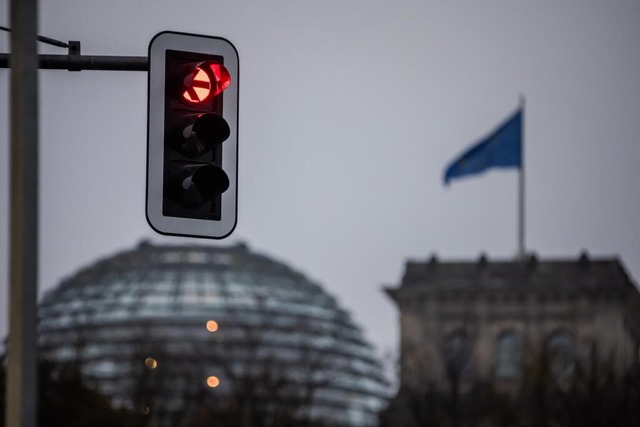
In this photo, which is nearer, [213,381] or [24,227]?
[24,227]

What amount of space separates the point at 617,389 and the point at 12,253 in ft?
232

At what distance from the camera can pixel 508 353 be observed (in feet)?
457

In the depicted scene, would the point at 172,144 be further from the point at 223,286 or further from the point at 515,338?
the point at 223,286

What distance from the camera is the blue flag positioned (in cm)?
10994

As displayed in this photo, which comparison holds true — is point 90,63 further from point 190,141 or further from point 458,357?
point 458,357

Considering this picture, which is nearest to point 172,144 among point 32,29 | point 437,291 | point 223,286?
point 32,29

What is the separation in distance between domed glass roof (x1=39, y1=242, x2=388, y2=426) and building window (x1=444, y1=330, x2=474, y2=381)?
17.5 ft

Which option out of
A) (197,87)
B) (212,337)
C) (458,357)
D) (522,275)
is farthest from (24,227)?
(522,275)

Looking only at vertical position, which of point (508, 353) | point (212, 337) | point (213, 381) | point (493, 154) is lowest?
point (508, 353)

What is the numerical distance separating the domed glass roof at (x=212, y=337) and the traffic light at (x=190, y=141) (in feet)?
215

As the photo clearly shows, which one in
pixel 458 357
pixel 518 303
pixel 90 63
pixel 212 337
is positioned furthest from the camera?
pixel 518 303

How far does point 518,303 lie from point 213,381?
3686 centimetres

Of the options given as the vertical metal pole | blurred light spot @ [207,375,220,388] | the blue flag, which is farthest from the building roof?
the vertical metal pole

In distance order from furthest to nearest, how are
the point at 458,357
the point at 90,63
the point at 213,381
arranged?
the point at 213,381 < the point at 458,357 < the point at 90,63
